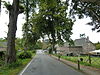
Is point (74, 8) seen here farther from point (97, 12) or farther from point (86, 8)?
point (97, 12)

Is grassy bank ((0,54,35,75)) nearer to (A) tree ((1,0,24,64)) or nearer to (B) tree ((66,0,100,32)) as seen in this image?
(A) tree ((1,0,24,64))

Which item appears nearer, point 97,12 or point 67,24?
point 97,12

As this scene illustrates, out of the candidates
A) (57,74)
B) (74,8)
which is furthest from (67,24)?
(57,74)

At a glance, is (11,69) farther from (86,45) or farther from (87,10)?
(86,45)

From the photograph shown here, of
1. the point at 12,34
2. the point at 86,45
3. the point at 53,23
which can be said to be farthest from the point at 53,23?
the point at 12,34

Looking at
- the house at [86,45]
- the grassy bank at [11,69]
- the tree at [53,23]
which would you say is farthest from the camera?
the house at [86,45]

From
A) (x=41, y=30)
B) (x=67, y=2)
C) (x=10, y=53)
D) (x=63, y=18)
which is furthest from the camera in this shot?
(x=41, y=30)

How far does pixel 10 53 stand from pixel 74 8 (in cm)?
981

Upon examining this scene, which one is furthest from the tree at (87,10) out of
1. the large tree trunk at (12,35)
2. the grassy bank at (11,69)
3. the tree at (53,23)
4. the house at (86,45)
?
the house at (86,45)

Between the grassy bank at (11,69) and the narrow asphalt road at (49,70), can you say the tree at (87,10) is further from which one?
the grassy bank at (11,69)

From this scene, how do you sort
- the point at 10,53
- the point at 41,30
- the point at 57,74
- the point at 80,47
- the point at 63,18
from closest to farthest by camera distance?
the point at 57,74 < the point at 10,53 < the point at 63,18 < the point at 41,30 < the point at 80,47

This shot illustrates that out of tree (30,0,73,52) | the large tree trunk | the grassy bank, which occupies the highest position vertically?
tree (30,0,73,52)

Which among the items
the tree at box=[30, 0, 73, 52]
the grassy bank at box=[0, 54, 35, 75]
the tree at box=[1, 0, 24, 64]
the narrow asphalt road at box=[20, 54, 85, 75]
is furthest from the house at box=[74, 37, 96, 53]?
the grassy bank at box=[0, 54, 35, 75]

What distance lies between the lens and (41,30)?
56.4 m
